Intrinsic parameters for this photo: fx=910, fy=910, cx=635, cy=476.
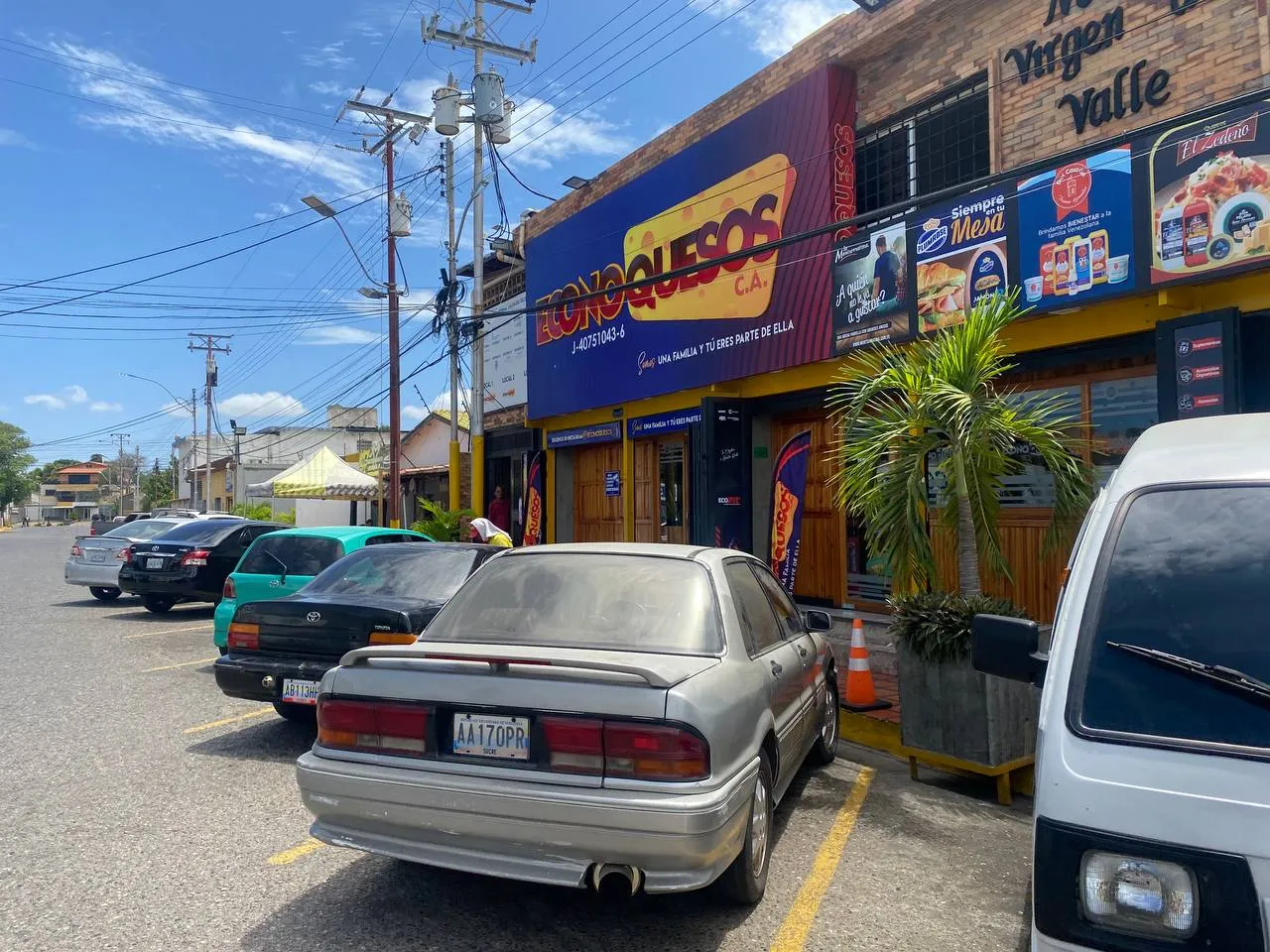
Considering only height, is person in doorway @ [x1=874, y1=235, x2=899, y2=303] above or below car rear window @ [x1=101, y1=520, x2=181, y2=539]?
above

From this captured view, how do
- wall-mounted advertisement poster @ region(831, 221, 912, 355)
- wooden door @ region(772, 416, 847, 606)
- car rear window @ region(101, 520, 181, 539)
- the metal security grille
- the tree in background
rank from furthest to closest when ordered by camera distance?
1. the tree in background
2. car rear window @ region(101, 520, 181, 539)
3. wooden door @ region(772, 416, 847, 606)
4. the metal security grille
5. wall-mounted advertisement poster @ region(831, 221, 912, 355)

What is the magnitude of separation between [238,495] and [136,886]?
5413 centimetres

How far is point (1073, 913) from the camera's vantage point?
206 centimetres

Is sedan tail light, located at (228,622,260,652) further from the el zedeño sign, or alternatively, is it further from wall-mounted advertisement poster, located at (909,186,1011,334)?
the el zedeño sign

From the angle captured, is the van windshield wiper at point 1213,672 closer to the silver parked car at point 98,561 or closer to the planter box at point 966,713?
the planter box at point 966,713

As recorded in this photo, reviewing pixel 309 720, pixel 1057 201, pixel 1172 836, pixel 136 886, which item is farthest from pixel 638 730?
pixel 1057 201

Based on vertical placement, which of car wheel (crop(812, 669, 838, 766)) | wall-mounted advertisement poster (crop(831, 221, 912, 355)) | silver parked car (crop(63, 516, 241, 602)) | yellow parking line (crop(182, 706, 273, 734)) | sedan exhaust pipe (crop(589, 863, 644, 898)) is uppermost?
wall-mounted advertisement poster (crop(831, 221, 912, 355))

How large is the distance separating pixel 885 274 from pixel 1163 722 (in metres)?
8.74

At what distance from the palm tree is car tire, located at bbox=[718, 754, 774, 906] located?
291 cm

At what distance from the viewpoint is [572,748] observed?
332cm

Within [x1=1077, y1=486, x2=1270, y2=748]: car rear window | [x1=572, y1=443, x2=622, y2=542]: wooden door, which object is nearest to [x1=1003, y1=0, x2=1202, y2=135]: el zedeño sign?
[x1=1077, y1=486, x2=1270, y2=748]: car rear window

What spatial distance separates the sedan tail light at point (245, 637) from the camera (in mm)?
6113

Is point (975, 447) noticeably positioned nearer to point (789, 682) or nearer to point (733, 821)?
point (789, 682)

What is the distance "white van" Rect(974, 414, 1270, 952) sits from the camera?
1947 mm
